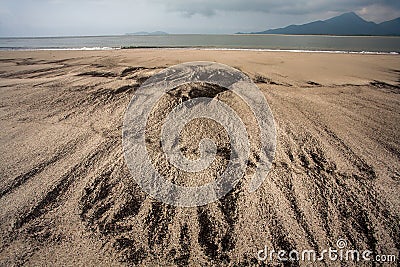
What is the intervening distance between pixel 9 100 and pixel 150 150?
10.1 feet

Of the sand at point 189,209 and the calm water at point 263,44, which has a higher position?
the calm water at point 263,44

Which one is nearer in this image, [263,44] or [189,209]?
[189,209]

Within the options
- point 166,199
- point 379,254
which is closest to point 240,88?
point 166,199

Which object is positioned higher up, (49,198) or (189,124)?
(189,124)

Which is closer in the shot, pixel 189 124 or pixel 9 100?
pixel 189 124

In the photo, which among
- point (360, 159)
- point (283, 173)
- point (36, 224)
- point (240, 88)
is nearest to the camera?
point (36, 224)

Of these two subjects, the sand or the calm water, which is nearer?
the sand

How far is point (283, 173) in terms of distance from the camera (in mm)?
2455

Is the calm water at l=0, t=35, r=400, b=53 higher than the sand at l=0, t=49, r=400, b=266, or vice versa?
the calm water at l=0, t=35, r=400, b=53

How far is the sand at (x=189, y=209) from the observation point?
5.93 ft

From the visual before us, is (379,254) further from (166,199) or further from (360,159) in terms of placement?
(166,199)

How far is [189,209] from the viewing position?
212cm

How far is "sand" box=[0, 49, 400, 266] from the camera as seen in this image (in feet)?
5.93

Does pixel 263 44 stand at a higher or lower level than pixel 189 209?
higher
